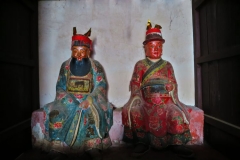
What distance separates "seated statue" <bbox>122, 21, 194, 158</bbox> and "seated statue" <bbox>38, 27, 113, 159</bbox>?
14.6 inches

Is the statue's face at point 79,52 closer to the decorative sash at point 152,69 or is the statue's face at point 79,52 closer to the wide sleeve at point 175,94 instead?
the decorative sash at point 152,69

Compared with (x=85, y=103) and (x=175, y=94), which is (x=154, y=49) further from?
(x=85, y=103)

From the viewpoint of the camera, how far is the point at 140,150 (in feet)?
8.75

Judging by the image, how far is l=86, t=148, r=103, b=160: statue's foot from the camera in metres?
2.48

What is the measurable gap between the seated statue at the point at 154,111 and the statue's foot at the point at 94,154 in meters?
0.46

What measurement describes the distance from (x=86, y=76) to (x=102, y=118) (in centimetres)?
69

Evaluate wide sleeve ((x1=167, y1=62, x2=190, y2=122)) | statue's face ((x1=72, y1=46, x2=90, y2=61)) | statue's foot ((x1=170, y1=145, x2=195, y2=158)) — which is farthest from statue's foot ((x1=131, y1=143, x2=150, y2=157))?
statue's face ((x1=72, y1=46, x2=90, y2=61))

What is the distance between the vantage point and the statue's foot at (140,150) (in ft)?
8.63

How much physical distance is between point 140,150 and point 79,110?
0.97m

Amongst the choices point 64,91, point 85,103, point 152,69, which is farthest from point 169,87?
point 64,91

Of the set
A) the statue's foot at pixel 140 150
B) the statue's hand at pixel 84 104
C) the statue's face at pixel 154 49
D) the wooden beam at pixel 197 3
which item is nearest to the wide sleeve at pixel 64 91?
the statue's hand at pixel 84 104

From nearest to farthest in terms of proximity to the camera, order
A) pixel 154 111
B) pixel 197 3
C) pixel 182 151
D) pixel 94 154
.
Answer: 1. pixel 94 154
2. pixel 182 151
3. pixel 154 111
4. pixel 197 3

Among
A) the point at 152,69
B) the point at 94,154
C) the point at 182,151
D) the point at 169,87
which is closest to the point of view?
the point at 94,154

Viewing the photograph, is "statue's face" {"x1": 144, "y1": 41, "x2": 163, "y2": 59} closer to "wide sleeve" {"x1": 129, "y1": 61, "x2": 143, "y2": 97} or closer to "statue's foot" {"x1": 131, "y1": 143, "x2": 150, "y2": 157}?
"wide sleeve" {"x1": 129, "y1": 61, "x2": 143, "y2": 97}
